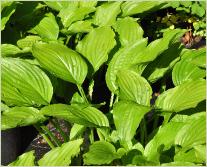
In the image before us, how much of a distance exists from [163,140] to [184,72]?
16.3 inches

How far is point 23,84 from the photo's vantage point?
1971 mm

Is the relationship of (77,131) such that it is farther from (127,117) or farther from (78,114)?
(127,117)

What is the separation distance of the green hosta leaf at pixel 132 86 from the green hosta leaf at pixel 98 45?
23cm

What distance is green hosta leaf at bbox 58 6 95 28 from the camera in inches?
94.3

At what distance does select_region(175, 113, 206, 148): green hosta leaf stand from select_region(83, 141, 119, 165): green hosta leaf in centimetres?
25

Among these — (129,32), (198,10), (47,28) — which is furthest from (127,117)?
(198,10)

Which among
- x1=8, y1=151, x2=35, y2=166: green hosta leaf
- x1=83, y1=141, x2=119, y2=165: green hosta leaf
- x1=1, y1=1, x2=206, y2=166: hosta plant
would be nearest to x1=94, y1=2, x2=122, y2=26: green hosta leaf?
x1=1, y1=1, x2=206, y2=166: hosta plant

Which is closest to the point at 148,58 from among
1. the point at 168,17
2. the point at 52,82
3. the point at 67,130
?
the point at 52,82

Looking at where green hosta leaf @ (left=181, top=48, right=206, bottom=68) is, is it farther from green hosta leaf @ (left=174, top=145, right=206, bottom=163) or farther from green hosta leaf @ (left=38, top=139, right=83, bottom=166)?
green hosta leaf @ (left=38, top=139, right=83, bottom=166)

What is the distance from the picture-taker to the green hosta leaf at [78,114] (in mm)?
1723

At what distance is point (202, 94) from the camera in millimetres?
1780

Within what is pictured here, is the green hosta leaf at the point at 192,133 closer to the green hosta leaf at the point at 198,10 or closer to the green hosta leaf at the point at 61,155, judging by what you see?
the green hosta leaf at the point at 61,155

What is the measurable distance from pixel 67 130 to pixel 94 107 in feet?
1.61

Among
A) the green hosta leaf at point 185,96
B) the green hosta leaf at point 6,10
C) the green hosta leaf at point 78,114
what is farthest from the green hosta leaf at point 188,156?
the green hosta leaf at point 6,10
